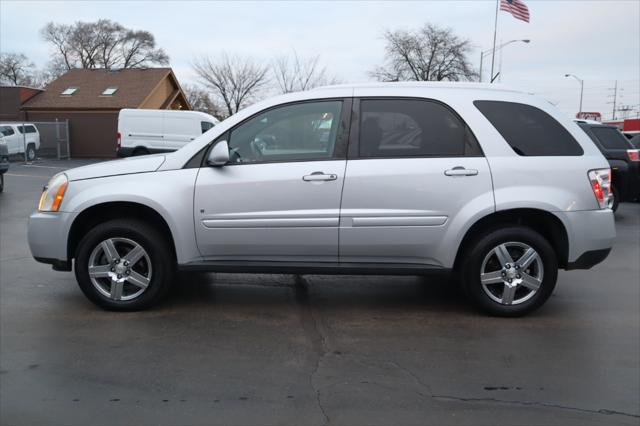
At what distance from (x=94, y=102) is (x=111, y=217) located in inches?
1263

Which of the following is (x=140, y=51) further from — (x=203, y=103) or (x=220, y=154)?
(x=220, y=154)

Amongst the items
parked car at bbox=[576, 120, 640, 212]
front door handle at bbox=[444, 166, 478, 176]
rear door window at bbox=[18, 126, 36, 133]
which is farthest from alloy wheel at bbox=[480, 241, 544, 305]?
rear door window at bbox=[18, 126, 36, 133]

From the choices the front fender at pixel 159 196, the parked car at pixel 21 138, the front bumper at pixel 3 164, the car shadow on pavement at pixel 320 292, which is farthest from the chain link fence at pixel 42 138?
the front fender at pixel 159 196

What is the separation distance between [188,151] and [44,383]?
6.85ft

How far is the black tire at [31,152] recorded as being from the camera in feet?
85.3

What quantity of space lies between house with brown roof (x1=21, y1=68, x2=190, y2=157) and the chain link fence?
3.78 ft

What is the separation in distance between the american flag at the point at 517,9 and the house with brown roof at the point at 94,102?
815 inches

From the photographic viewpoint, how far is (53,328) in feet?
14.8

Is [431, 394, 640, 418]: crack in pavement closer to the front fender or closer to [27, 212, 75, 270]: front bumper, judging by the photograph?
the front fender

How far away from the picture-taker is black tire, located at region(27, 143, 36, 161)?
85.3 ft

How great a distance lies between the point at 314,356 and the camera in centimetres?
404

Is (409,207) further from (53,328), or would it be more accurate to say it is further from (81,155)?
(81,155)

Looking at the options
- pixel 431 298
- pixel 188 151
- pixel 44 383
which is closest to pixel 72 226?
pixel 188 151

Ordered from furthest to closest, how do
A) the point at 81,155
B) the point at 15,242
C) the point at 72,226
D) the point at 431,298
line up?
the point at 81,155
the point at 15,242
the point at 431,298
the point at 72,226
